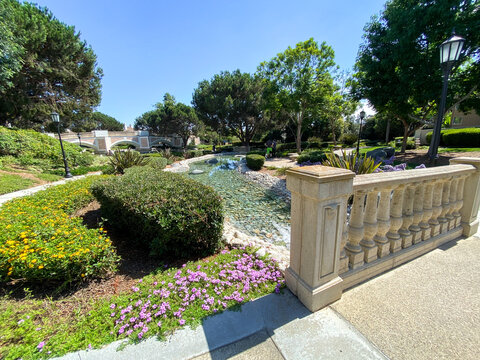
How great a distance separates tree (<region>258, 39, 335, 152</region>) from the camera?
16.2 m

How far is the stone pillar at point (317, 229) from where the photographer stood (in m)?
1.52

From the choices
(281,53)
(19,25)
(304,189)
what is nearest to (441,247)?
(304,189)

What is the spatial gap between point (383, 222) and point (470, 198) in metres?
2.01

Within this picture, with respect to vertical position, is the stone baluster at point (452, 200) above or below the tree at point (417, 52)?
below

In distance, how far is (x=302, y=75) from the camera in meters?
16.5

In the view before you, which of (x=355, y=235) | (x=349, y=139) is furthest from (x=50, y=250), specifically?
(x=349, y=139)

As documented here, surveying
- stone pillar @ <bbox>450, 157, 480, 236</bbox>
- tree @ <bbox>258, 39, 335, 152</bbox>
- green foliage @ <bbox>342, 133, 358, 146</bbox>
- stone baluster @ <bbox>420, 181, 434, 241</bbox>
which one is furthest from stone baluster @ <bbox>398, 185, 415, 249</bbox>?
green foliage @ <bbox>342, 133, 358, 146</bbox>

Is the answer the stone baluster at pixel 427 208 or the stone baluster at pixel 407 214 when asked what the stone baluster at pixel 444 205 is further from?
the stone baluster at pixel 407 214

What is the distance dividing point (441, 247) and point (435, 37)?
11.1 m

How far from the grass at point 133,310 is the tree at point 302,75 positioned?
1705cm

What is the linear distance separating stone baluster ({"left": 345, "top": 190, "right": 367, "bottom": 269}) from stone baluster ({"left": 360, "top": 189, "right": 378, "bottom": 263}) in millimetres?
89

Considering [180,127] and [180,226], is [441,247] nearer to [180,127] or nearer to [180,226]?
[180,226]

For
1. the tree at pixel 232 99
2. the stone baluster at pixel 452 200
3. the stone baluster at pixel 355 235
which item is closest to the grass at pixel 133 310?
the stone baluster at pixel 355 235

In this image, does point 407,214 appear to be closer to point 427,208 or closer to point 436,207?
point 427,208
